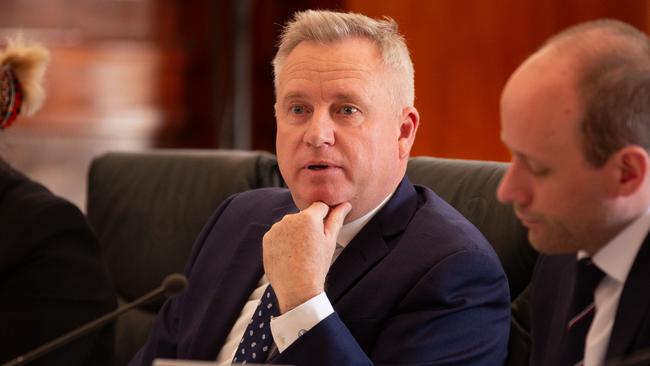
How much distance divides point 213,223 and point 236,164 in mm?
439

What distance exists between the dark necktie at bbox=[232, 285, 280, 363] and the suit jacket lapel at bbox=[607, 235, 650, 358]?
0.76 m

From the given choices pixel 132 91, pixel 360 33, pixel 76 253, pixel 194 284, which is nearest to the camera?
pixel 360 33

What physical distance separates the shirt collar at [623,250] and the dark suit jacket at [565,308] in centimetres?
1

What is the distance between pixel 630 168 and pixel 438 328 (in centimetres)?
60

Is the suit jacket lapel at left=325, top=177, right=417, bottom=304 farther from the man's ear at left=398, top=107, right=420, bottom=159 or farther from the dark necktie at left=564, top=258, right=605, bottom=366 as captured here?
the dark necktie at left=564, top=258, right=605, bottom=366

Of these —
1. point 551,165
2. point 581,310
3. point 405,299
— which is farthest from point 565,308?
point 405,299

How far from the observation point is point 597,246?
1.42 m

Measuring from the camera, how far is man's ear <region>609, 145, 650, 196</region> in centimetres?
133

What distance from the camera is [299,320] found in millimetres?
1824

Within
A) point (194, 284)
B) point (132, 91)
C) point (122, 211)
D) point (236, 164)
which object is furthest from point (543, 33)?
point (132, 91)

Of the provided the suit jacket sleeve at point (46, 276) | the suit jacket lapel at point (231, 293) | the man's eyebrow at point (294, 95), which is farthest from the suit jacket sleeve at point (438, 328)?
the suit jacket sleeve at point (46, 276)

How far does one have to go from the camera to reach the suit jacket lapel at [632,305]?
1398 millimetres

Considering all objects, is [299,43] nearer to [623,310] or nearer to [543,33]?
[623,310]

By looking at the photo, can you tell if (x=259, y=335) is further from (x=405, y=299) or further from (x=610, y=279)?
(x=610, y=279)
